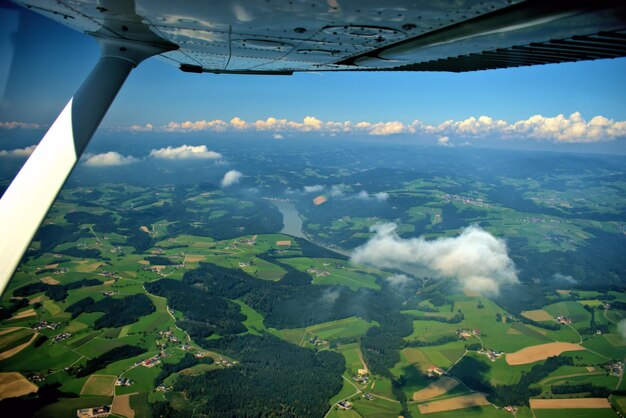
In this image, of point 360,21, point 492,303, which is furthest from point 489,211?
point 360,21

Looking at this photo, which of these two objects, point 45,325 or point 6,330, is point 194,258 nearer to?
point 45,325

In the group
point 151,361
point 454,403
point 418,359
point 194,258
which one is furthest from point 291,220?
point 454,403

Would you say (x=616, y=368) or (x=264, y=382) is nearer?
(x=264, y=382)

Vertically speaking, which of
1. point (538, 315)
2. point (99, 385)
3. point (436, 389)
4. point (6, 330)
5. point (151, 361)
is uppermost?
point (6, 330)

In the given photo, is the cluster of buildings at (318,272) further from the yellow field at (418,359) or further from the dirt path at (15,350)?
the dirt path at (15,350)

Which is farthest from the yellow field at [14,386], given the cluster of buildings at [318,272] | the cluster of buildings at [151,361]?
the cluster of buildings at [318,272]

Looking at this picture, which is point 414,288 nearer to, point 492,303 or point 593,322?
point 492,303
